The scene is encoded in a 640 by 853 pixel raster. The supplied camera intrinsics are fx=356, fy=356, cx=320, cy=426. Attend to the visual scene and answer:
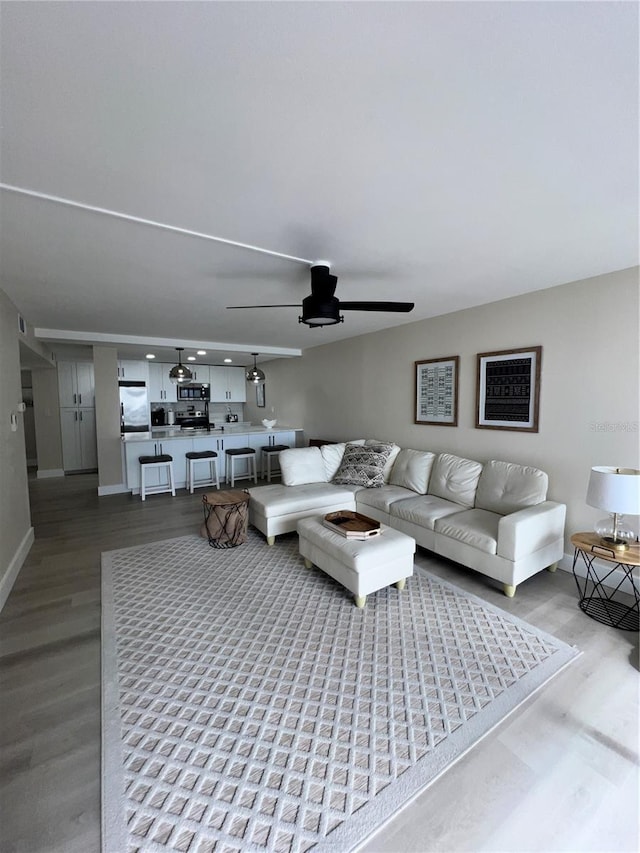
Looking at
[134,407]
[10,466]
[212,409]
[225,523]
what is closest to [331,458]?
[225,523]

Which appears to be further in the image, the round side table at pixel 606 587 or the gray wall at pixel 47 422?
the gray wall at pixel 47 422

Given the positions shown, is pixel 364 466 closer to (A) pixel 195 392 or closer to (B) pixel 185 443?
(B) pixel 185 443

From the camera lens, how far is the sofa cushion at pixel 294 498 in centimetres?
370

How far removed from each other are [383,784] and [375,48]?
248 cm

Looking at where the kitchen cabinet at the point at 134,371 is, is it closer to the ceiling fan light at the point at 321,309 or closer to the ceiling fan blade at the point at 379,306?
the ceiling fan light at the point at 321,309

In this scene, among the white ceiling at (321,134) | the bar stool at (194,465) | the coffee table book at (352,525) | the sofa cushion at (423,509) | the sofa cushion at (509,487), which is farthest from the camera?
the bar stool at (194,465)

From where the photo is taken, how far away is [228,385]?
8672 mm

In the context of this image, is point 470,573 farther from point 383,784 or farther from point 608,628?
point 383,784

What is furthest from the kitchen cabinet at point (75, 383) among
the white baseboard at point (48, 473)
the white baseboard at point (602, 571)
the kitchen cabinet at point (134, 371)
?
the white baseboard at point (602, 571)

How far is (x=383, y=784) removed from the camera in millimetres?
1395

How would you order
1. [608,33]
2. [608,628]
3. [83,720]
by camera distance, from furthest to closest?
[608,628]
[83,720]
[608,33]

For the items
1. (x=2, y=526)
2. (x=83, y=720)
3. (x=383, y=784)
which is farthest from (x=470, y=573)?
(x=2, y=526)

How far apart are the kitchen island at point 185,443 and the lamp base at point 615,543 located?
204 inches

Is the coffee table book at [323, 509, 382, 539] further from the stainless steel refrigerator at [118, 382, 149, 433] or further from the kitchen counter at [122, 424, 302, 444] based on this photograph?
the stainless steel refrigerator at [118, 382, 149, 433]
